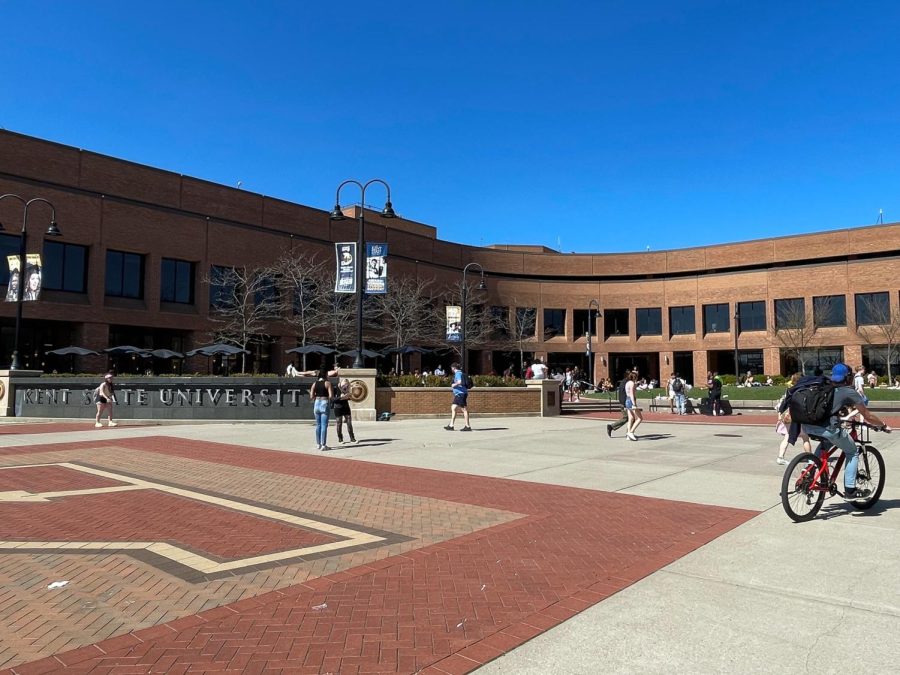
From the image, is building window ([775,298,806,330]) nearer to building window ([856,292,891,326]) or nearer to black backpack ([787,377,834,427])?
building window ([856,292,891,326])

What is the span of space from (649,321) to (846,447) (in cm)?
5682

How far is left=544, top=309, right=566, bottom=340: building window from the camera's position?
6216 cm

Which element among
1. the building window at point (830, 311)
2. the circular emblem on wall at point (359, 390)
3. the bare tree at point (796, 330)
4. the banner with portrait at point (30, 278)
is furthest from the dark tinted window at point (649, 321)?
the banner with portrait at point (30, 278)

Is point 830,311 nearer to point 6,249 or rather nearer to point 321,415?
point 321,415

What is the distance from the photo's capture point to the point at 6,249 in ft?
107

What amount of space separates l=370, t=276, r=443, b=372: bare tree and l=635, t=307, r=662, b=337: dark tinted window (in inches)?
846

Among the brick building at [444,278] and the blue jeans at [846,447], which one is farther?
the brick building at [444,278]

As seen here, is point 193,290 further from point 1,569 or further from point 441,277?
point 1,569

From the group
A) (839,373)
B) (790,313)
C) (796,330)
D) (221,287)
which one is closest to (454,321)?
(221,287)

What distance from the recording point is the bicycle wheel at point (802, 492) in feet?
21.2

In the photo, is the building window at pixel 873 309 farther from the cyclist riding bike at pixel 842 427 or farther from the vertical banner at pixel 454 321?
the cyclist riding bike at pixel 842 427

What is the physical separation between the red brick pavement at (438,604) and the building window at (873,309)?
1976 inches

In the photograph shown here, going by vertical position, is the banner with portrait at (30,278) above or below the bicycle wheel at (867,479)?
above

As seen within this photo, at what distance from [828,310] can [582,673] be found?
55916 mm
